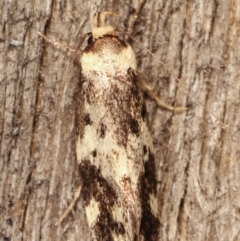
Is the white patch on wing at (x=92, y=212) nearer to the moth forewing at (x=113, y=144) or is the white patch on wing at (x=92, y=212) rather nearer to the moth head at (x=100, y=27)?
the moth forewing at (x=113, y=144)

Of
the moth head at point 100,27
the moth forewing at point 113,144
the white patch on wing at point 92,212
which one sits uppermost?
the moth head at point 100,27

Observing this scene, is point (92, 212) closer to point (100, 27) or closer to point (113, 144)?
→ point (113, 144)

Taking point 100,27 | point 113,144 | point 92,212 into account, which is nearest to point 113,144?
point 113,144

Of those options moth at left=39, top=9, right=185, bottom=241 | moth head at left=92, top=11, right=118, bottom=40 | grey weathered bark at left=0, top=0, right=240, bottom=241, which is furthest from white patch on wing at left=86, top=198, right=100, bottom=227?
moth head at left=92, top=11, right=118, bottom=40

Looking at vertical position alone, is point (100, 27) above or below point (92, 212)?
above

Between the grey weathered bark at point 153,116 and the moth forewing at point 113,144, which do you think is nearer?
the moth forewing at point 113,144

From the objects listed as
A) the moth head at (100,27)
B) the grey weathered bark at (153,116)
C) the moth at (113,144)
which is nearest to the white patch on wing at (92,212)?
the moth at (113,144)

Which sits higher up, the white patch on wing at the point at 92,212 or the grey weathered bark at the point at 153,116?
the grey weathered bark at the point at 153,116
